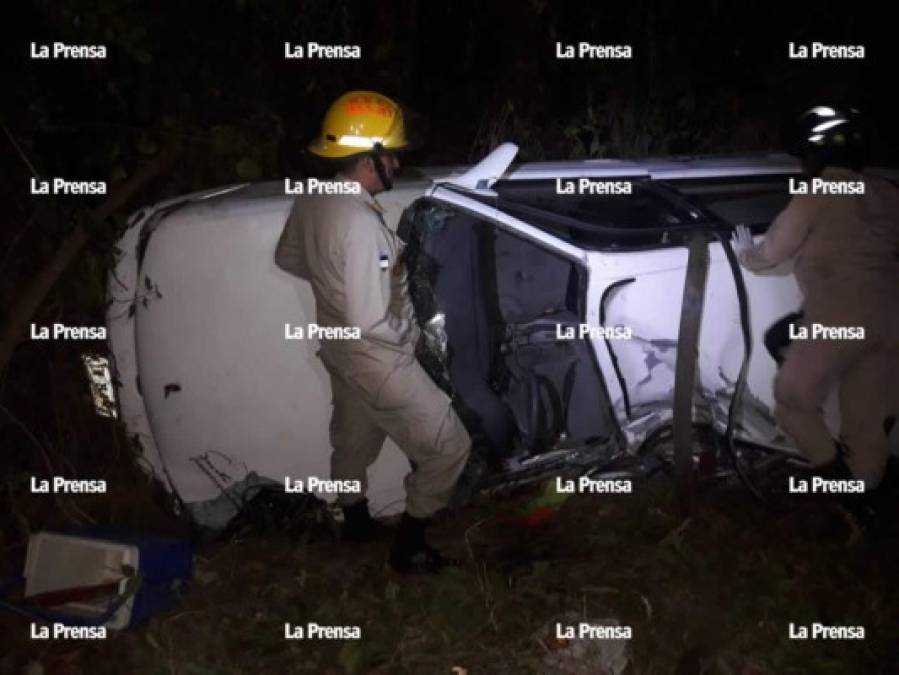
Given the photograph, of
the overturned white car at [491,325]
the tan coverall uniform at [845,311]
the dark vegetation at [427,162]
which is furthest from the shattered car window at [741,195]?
the dark vegetation at [427,162]

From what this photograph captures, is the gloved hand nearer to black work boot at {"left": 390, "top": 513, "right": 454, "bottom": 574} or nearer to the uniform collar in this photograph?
the uniform collar

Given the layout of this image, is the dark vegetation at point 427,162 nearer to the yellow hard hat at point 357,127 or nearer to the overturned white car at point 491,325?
the overturned white car at point 491,325

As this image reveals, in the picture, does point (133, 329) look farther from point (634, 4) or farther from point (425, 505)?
point (634, 4)

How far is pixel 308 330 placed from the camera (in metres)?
3.36

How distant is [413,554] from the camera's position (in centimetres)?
356

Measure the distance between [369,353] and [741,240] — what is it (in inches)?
58.9

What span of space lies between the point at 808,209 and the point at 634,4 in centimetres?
372

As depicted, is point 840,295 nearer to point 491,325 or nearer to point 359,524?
point 491,325

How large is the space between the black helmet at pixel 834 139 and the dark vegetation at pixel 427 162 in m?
1.54

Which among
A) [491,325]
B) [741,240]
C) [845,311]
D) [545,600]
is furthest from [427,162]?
[545,600]

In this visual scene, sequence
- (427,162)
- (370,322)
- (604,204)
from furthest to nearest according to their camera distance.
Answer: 1. (427,162)
2. (604,204)
3. (370,322)

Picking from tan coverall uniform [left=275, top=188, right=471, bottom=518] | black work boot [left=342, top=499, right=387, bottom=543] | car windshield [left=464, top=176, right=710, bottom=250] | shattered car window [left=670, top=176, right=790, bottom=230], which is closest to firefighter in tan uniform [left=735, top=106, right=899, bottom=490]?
shattered car window [left=670, top=176, right=790, bottom=230]

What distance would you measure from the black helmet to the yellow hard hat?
162cm

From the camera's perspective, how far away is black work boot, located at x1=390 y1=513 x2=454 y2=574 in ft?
11.6
